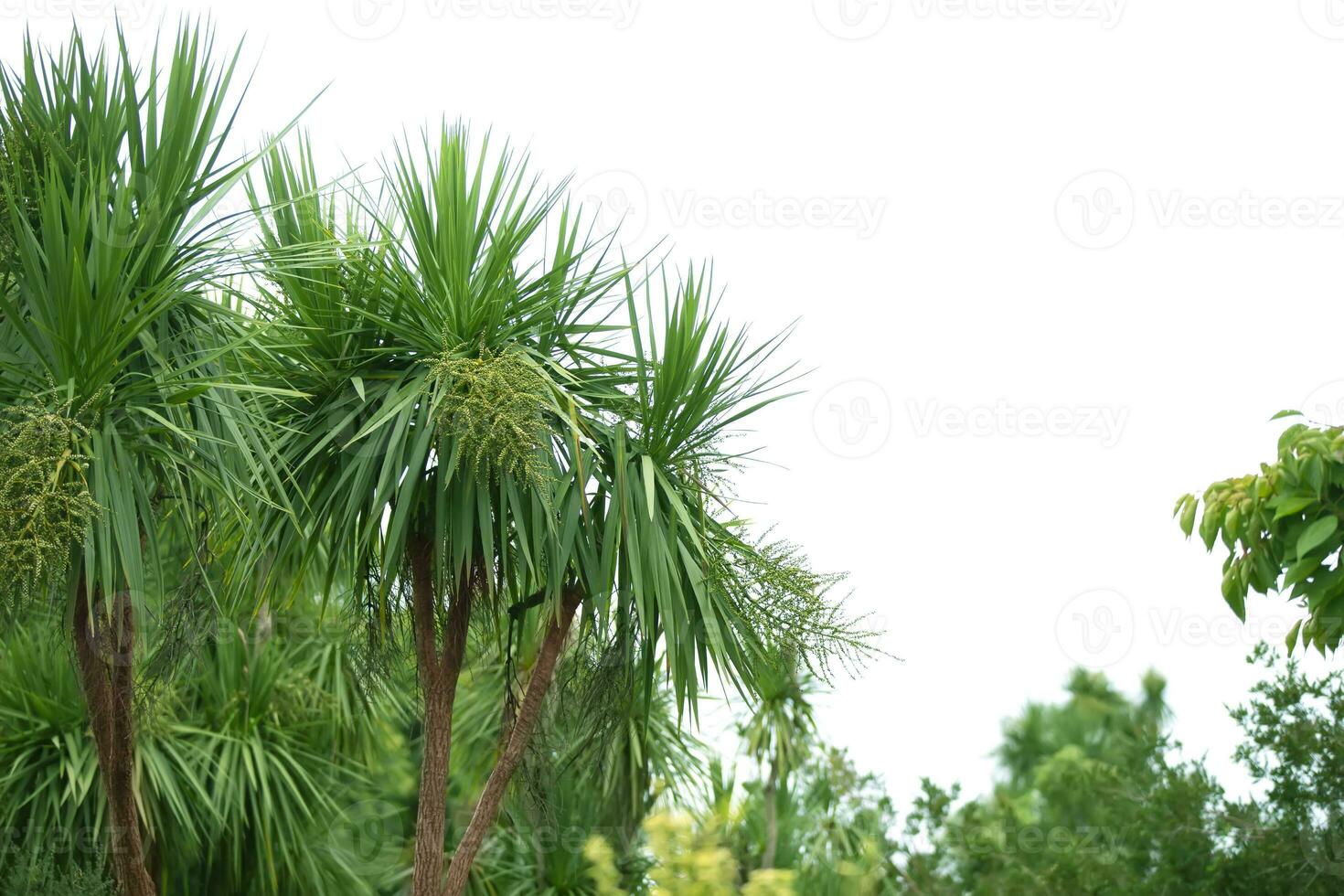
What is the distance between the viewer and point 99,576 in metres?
5.18

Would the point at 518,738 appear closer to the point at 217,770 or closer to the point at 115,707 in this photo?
the point at 115,707

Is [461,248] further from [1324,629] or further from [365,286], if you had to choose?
[1324,629]

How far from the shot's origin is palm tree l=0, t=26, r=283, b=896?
15.9 ft

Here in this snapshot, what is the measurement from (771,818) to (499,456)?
721 cm

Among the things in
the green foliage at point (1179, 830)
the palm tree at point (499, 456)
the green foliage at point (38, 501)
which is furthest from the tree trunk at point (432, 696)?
the green foliage at point (1179, 830)

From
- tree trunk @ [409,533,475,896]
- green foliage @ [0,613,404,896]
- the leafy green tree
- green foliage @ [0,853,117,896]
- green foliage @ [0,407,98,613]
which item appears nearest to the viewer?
green foliage @ [0,407,98,613]

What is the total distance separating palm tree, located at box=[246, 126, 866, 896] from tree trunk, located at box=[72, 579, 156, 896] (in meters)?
0.72

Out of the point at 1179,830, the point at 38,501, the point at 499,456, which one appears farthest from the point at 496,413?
the point at 1179,830

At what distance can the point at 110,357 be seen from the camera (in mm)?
5113

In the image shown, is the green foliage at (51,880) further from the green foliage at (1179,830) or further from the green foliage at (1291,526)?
the green foliage at (1179,830)

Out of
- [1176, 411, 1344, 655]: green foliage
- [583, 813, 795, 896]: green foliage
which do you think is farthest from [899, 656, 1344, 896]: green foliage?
[583, 813, 795, 896]: green foliage

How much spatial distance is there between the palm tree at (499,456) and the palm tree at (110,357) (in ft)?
1.33

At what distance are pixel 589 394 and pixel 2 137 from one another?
8.66 feet

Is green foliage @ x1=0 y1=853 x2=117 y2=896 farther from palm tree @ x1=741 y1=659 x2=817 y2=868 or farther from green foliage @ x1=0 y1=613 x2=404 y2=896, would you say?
palm tree @ x1=741 y1=659 x2=817 y2=868
